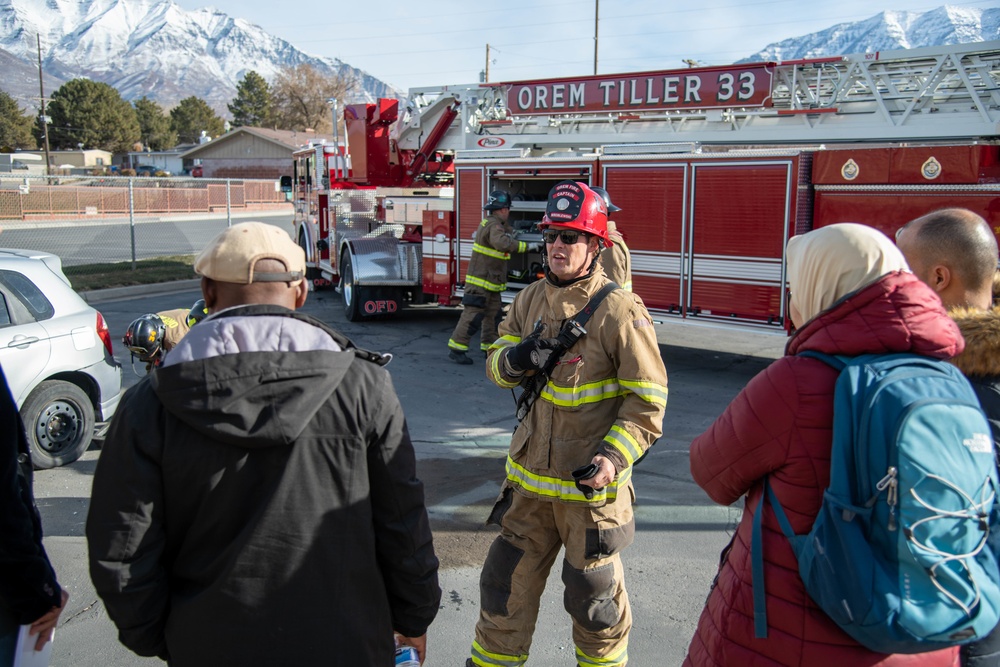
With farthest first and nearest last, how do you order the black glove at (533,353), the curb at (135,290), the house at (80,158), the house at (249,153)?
the house at (80,158) → the house at (249,153) → the curb at (135,290) → the black glove at (533,353)

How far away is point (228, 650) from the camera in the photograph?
1689 millimetres

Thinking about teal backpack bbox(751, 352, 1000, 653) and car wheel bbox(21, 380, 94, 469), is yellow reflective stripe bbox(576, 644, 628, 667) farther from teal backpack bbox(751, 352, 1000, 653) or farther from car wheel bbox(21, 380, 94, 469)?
car wheel bbox(21, 380, 94, 469)

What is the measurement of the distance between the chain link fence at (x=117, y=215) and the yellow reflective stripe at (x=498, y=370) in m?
13.9

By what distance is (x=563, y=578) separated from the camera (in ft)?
9.18

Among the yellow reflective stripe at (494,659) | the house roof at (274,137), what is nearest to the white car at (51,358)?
the yellow reflective stripe at (494,659)

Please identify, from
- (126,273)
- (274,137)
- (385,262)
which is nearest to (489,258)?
(385,262)

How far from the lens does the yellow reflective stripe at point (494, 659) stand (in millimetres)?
2797

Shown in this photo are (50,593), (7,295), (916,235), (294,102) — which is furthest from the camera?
(294,102)

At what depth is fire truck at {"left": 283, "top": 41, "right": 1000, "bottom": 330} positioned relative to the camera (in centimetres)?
721

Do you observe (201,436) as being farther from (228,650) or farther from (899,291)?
(899,291)

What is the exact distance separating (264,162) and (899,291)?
64.6 m

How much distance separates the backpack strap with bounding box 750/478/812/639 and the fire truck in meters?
5.88

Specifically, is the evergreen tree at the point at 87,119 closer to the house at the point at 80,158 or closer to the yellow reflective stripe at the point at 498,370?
the house at the point at 80,158

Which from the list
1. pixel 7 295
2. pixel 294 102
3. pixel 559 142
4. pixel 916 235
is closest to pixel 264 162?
pixel 294 102
